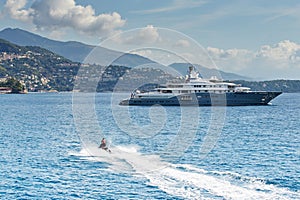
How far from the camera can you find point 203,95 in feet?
447

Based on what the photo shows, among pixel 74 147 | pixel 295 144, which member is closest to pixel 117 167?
pixel 74 147

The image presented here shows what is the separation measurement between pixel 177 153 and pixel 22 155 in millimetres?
16707

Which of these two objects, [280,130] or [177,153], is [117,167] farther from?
[280,130]

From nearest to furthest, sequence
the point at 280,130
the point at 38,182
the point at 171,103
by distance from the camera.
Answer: the point at 38,182 < the point at 280,130 < the point at 171,103

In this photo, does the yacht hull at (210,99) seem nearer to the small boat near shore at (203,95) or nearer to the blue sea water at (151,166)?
the small boat near shore at (203,95)

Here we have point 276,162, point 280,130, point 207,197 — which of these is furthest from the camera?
point 280,130

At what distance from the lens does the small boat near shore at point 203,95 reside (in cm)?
13612

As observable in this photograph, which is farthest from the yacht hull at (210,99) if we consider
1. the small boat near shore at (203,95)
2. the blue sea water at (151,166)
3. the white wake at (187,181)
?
the white wake at (187,181)

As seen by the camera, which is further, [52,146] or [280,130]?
[280,130]

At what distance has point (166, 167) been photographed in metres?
38.9

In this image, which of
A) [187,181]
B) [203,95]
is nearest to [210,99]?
[203,95]

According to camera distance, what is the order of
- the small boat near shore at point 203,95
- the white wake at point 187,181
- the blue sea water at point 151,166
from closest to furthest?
→ the white wake at point 187,181, the blue sea water at point 151,166, the small boat near shore at point 203,95

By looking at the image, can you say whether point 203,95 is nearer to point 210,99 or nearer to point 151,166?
point 210,99

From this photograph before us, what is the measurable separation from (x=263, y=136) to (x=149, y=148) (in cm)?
2115
